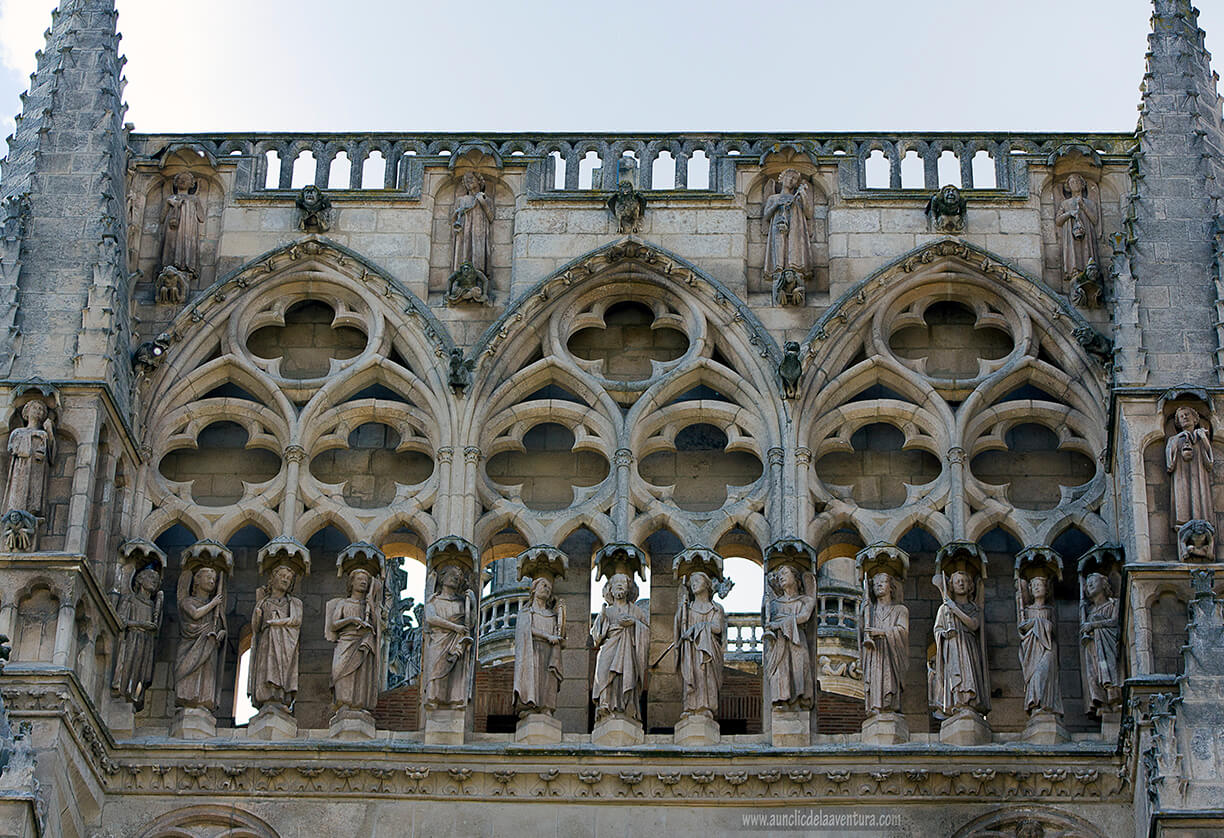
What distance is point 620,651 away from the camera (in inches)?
922

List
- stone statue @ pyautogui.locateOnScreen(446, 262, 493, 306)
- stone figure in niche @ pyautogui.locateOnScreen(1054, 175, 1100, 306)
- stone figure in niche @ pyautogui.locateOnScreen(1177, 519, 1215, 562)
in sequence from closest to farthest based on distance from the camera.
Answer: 1. stone figure in niche @ pyautogui.locateOnScreen(1177, 519, 1215, 562)
2. stone figure in niche @ pyautogui.locateOnScreen(1054, 175, 1100, 306)
3. stone statue @ pyautogui.locateOnScreen(446, 262, 493, 306)

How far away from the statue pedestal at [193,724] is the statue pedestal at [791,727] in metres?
4.03

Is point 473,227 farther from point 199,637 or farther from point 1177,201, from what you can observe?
point 1177,201

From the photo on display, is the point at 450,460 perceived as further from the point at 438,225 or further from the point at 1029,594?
the point at 1029,594

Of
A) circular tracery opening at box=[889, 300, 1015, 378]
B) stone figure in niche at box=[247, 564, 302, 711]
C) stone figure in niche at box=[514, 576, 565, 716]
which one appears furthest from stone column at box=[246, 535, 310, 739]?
circular tracery opening at box=[889, 300, 1015, 378]

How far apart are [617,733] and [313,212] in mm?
5249

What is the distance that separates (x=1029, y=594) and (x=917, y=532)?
132 centimetres

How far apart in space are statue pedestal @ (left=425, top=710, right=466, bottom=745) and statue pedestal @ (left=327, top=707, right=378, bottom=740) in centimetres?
41

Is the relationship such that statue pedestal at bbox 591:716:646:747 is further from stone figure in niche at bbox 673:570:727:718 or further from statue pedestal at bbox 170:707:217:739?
statue pedestal at bbox 170:707:217:739

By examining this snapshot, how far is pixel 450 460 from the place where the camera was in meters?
24.6

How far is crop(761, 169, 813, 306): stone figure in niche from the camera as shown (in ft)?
82.7

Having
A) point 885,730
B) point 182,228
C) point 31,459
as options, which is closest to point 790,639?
point 885,730

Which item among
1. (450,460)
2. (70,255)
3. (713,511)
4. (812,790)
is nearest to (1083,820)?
(812,790)

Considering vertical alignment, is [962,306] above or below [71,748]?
above
